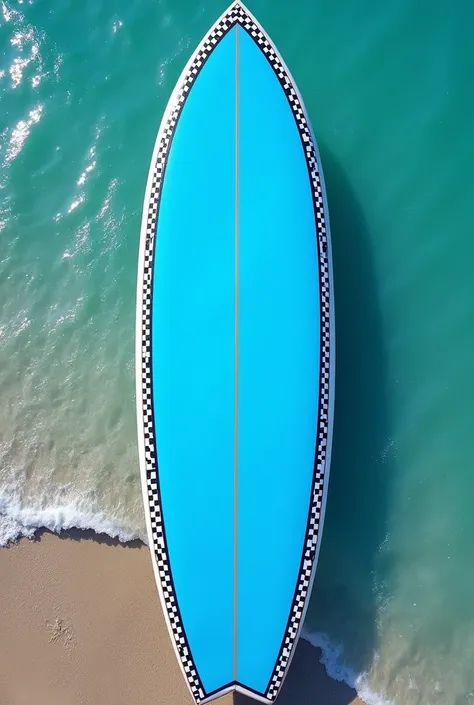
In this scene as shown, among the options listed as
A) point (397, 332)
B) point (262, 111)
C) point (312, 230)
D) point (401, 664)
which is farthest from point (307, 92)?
point (401, 664)

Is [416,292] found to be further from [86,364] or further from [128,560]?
[128,560]

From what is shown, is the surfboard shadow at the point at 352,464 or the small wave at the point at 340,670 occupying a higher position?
the surfboard shadow at the point at 352,464

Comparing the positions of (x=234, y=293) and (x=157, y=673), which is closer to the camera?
(x=234, y=293)

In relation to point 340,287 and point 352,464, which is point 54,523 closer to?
point 352,464

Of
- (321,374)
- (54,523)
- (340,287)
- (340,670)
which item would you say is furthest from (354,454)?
(54,523)

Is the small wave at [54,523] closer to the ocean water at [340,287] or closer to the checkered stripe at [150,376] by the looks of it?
the ocean water at [340,287]

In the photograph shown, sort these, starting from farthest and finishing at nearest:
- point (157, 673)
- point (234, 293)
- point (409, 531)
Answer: point (409, 531) → point (157, 673) → point (234, 293)

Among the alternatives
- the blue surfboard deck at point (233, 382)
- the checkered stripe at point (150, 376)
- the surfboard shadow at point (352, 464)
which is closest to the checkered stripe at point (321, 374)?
the blue surfboard deck at point (233, 382)

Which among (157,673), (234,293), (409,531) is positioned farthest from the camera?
(409,531)
